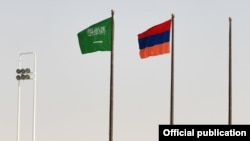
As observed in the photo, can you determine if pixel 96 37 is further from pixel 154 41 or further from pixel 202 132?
pixel 202 132

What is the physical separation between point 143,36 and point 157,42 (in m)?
0.79

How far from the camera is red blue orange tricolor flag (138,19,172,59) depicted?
130 feet

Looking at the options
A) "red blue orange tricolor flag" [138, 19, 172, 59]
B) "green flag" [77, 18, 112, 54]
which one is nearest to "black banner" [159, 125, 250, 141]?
"green flag" [77, 18, 112, 54]

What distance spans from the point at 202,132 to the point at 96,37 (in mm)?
9745

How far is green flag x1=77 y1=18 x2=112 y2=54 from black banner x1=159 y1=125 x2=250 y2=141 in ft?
28.1

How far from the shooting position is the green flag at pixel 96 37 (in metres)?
38.0

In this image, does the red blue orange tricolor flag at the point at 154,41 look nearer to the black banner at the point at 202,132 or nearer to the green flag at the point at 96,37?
the green flag at the point at 96,37

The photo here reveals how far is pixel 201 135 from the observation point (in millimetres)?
30297

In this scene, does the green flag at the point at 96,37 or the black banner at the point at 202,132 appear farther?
the green flag at the point at 96,37

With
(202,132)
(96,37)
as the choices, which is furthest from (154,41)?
(202,132)

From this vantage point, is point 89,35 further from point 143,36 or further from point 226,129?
point 226,129

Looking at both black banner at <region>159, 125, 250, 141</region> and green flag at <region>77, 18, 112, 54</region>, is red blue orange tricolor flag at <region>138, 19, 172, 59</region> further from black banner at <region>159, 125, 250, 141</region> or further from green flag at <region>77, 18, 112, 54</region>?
black banner at <region>159, 125, 250, 141</region>

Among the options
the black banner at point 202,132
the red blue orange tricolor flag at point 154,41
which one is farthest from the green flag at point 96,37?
the black banner at point 202,132

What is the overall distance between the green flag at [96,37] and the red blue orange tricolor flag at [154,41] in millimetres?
1995
